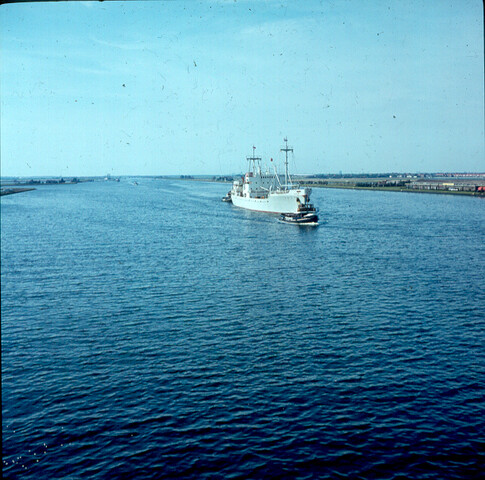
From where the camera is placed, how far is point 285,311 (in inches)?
1503

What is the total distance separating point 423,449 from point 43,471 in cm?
1674

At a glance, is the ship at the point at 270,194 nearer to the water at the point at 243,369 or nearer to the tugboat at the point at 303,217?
the tugboat at the point at 303,217

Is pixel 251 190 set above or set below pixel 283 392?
above

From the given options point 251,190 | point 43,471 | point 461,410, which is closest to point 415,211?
point 251,190

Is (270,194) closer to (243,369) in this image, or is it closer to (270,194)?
(270,194)

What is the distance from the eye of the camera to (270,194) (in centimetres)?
12200

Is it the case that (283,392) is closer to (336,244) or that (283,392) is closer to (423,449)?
(423,449)

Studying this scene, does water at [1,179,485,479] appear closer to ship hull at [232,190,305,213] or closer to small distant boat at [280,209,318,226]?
small distant boat at [280,209,318,226]

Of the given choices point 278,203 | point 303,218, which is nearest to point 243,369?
point 303,218

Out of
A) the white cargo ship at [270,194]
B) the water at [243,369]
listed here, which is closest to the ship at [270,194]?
the white cargo ship at [270,194]

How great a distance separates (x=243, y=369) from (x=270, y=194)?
97.1m

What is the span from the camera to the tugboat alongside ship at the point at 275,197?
10439cm

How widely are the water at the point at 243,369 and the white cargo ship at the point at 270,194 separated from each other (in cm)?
5226

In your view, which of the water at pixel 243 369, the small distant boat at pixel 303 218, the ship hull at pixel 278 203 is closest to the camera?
the water at pixel 243 369
